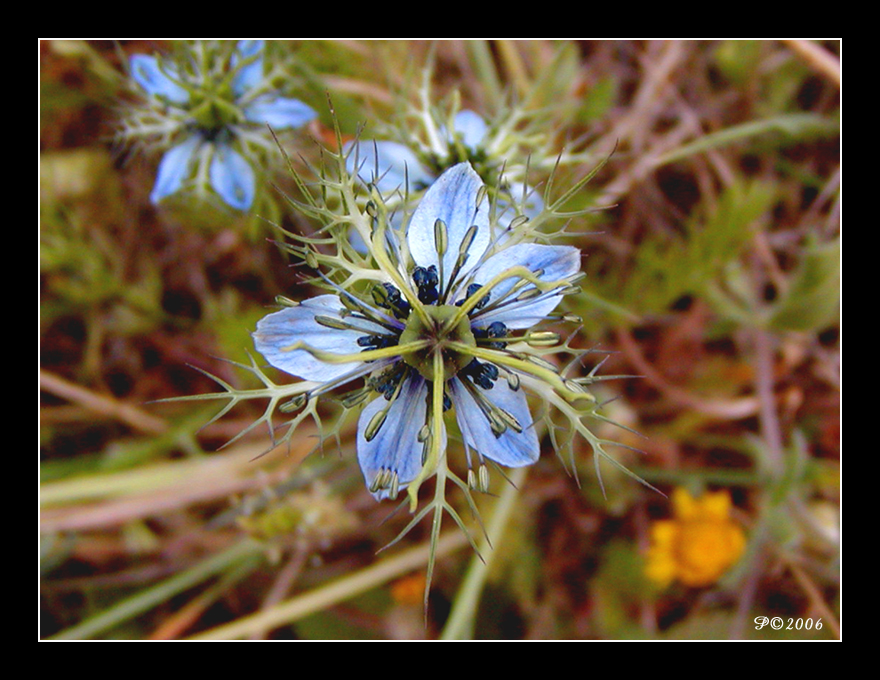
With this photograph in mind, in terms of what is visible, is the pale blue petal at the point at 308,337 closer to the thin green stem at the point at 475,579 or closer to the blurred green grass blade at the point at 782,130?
the thin green stem at the point at 475,579

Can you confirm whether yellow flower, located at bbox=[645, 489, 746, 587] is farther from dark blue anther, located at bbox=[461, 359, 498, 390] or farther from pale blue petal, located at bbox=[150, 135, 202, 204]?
pale blue petal, located at bbox=[150, 135, 202, 204]

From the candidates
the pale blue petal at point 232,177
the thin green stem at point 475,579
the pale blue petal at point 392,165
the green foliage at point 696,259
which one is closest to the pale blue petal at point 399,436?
the thin green stem at point 475,579

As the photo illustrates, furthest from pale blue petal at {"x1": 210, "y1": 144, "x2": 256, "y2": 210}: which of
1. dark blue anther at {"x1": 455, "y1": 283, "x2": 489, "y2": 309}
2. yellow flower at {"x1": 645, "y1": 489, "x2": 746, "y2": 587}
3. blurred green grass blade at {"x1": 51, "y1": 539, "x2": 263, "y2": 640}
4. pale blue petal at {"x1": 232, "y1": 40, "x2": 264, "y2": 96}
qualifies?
yellow flower at {"x1": 645, "y1": 489, "x2": 746, "y2": 587}

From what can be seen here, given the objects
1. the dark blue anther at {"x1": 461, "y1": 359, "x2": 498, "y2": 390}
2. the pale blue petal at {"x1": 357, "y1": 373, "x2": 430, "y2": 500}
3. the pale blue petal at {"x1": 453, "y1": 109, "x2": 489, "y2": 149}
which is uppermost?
the pale blue petal at {"x1": 453, "y1": 109, "x2": 489, "y2": 149}

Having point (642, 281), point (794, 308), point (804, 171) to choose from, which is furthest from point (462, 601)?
point (804, 171)

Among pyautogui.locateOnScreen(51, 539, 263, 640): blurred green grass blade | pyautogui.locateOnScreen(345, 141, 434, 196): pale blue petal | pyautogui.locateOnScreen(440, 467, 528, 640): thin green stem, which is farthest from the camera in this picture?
pyautogui.locateOnScreen(51, 539, 263, 640): blurred green grass blade

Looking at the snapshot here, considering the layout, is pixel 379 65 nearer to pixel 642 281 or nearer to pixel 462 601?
pixel 642 281
